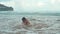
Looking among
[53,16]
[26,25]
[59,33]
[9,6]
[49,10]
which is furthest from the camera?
[53,16]

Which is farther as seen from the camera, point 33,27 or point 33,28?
point 33,27

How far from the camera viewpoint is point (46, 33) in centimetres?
395

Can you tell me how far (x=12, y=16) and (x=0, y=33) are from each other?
3.38 m

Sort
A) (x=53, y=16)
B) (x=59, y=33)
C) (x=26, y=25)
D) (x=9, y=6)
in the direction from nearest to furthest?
1. (x=59, y=33)
2. (x=26, y=25)
3. (x=9, y=6)
4. (x=53, y=16)

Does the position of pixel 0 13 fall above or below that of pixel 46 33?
above

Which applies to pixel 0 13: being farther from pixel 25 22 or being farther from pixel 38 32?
pixel 38 32

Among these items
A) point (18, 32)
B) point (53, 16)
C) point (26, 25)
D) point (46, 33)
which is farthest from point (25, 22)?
point (53, 16)

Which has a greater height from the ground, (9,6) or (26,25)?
(9,6)

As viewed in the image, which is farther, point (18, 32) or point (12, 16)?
point (12, 16)

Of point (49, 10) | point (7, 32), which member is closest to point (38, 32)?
point (7, 32)

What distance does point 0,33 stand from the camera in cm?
405

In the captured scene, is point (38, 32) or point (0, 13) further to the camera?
point (0, 13)

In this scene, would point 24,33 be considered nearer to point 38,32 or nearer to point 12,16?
point 38,32

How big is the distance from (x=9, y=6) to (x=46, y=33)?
2.72 meters
